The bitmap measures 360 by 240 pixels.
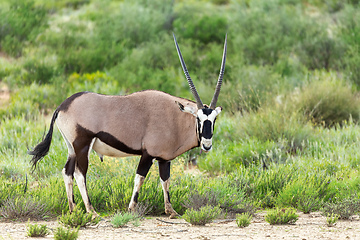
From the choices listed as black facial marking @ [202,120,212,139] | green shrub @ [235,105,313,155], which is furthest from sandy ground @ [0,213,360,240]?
green shrub @ [235,105,313,155]

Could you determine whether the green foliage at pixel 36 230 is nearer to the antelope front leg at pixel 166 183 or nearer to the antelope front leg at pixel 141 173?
the antelope front leg at pixel 141 173

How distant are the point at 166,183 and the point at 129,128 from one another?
91cm

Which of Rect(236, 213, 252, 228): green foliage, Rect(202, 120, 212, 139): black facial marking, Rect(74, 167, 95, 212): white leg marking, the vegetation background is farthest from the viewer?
the vegetation background

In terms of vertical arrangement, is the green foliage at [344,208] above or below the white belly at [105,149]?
below

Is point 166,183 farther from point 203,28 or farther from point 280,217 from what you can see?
point 203,28

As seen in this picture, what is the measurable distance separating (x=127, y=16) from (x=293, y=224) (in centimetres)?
1769

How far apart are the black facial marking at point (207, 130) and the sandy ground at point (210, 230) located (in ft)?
3.58

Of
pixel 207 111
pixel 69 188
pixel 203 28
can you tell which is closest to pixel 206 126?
pixel 207 111

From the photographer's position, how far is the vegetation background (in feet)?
22.7

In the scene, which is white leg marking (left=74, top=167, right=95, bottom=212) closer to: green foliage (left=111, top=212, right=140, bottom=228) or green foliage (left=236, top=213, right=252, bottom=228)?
green foliage (left=111, top=212, right=140, bottom=228)

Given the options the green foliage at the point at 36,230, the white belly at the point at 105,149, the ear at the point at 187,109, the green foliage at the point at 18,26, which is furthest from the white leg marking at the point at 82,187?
the green foliage at the point at 18,26

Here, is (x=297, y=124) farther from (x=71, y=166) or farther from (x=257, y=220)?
(x=71, y=166)

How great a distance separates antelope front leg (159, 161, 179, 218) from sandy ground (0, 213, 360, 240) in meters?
0.16

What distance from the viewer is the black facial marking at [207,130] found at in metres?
5.50
